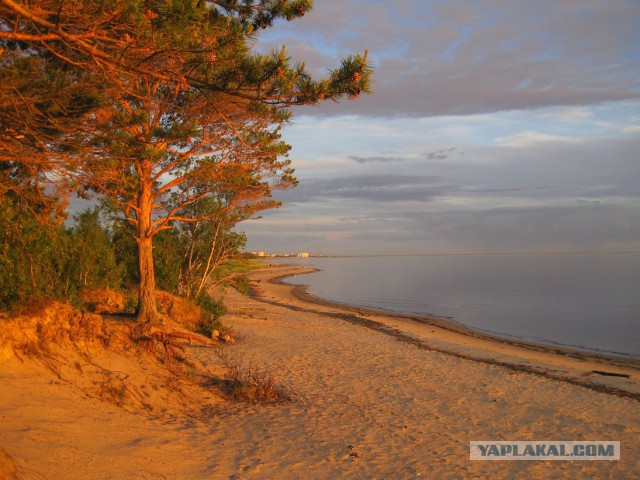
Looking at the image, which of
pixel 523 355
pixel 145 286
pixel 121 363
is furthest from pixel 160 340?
pixel 523 355

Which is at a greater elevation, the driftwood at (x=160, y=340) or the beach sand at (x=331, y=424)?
the driftwood at (x=160, y=340)

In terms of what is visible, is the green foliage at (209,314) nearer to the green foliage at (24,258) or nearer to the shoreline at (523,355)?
the green foliage at (24,258)

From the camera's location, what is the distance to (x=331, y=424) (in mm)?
7820

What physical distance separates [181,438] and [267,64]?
17.1 ft

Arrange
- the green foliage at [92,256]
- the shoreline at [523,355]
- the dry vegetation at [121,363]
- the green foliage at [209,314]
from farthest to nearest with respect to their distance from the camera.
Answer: the green foliage at [209,314]
the shoreline at [523,355]
the green foliage at [92,256]
the dry vegetation at [121,363]

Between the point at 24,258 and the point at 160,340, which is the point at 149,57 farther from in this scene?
the point at 160,340

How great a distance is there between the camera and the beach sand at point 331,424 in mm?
5621

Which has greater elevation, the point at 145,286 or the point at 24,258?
the point at 24,258

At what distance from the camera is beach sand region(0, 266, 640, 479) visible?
18.4 ft

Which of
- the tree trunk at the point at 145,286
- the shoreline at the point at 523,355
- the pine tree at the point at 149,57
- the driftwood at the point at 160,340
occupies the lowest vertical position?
the shoreline at the point at 523,355

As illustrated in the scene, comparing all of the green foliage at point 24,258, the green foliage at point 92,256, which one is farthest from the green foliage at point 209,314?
the green foliage at point 24,258

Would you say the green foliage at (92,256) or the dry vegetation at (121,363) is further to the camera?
the green foliage at (92,256)

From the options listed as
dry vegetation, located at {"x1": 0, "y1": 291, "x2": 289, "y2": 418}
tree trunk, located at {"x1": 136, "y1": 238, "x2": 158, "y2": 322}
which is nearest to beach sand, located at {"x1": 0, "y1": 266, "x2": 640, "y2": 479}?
dry vegetation, located at {"x1": 0, "y1": 291, "x2": 289, "y2": 418}

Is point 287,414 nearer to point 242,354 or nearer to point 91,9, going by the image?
point 242,354
